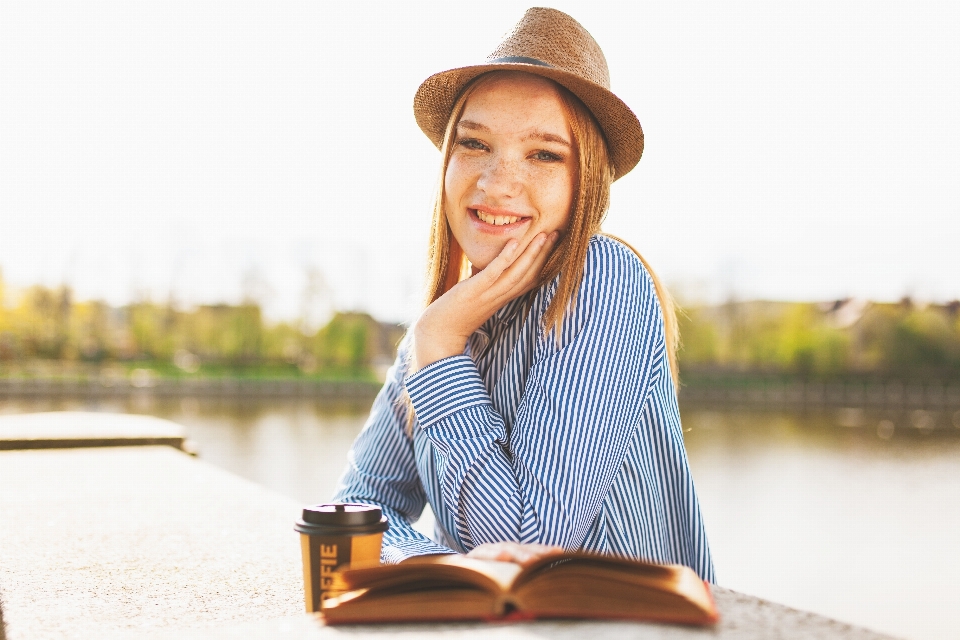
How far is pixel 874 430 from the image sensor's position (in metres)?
38.3

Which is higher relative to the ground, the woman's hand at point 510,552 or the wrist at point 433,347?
the wrist at point 433,347

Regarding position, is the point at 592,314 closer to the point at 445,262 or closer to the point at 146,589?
the point at 445,262

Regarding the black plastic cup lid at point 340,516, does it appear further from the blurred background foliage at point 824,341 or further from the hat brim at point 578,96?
the blurred background foliage at point 824,341

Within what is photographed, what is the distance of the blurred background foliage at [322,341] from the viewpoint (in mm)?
52812

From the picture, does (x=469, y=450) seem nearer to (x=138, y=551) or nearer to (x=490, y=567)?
(x=490, y=567)

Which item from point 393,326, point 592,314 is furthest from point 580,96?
point 393,326

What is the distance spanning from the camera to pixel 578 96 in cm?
165

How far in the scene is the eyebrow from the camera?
1.59m

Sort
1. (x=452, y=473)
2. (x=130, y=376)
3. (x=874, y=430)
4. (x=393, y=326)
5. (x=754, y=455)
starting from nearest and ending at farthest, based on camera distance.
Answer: (x=452, y=473) → (x=754, y=455) → (x=874, y=430) → (x=130, y=376) → (x=393, y=326)

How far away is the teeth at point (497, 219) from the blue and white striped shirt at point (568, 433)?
0.14m

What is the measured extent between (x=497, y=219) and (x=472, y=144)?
16 cm

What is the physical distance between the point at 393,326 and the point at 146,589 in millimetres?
66488

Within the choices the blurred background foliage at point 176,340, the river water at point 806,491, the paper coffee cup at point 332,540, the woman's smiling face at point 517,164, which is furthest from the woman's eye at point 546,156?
the blurred background foliage at point 176,340

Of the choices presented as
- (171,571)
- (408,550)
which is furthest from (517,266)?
(171,571)
